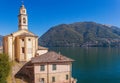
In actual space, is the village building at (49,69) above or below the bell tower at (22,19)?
below

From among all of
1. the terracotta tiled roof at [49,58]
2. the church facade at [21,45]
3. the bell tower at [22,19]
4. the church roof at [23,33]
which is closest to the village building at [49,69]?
the terracotta tiled roof at [49,58]

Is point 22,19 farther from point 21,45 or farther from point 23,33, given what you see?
point 21,45

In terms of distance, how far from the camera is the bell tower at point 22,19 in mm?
64438

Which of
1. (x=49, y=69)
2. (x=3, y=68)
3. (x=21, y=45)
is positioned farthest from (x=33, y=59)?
(x=3, y=68)

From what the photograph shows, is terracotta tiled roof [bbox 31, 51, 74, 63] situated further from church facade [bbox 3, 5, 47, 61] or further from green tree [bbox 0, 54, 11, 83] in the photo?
green tree [bbox 0, 54, 11, 83]

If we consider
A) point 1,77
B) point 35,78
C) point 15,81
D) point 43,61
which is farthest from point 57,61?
point 1,77

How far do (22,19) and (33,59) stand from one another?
1611 cm

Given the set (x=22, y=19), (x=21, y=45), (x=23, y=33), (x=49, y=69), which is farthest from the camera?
(x=22, y=19)

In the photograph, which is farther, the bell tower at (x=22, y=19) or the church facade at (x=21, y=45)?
the bell tower at (x=22, y=19)

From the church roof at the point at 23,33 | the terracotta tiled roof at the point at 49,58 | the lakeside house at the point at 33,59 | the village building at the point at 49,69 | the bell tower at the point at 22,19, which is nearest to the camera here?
the village building at the point at 49,69

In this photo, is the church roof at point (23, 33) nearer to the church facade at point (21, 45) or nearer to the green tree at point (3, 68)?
the church facade at point (21, 45)

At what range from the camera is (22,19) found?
64625 millimetres

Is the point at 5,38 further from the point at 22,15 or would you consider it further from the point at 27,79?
the point at 27,79

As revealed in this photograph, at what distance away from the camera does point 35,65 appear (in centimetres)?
5284
